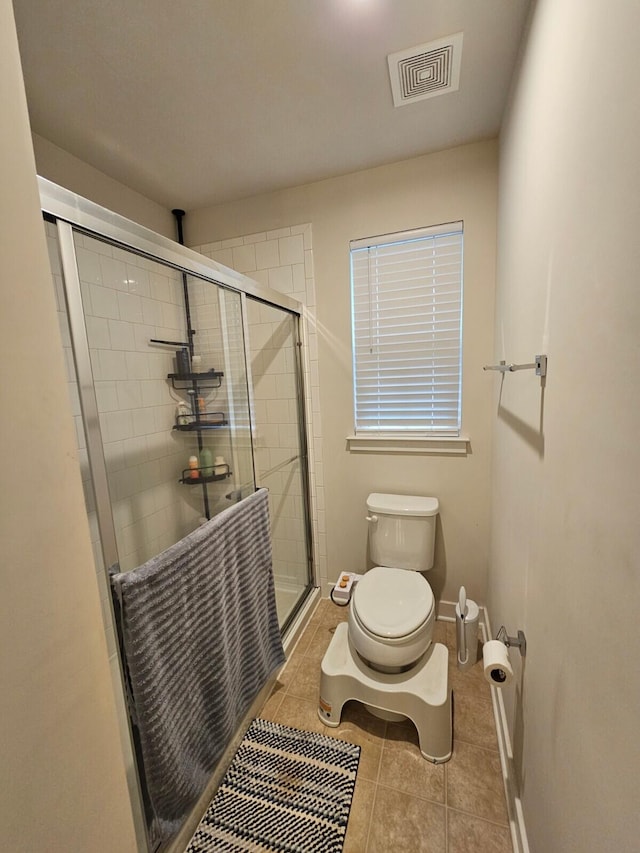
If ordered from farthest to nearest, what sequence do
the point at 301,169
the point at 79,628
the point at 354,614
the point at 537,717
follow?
the point at 301,169, the point at 354,614, the point at 537,717, the point at 79,628

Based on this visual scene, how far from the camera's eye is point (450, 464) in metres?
1.82

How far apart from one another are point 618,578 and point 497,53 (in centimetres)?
161

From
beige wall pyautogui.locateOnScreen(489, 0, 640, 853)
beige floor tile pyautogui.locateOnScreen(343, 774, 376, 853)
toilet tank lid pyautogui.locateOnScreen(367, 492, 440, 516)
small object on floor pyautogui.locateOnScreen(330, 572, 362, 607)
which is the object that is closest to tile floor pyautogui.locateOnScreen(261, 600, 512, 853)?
beige floor tile pyautogui.locateOnScreen(343, 774, 376, 853)

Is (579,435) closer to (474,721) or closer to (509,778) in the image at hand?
(509,778)

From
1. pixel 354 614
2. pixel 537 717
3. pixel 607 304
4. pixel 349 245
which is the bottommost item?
pixel 354 614

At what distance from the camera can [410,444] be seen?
1.87m

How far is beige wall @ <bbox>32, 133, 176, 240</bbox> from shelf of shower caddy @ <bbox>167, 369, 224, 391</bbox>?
33.3 inches

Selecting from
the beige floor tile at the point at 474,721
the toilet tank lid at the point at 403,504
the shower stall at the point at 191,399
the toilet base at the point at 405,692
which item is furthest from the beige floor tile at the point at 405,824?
the toilet tank lid at the point at 403,504

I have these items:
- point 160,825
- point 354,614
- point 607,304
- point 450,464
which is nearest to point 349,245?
point 450,464

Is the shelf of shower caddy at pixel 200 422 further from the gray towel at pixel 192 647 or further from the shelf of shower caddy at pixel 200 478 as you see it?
the gray towel at pixel 192 647

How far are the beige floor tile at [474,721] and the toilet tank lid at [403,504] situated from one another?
0.79 m

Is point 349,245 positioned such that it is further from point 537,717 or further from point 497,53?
point 537,717

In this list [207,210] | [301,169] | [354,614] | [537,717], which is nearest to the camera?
[537,717]

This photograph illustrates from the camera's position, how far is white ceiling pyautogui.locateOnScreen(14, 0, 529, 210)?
992 mm
